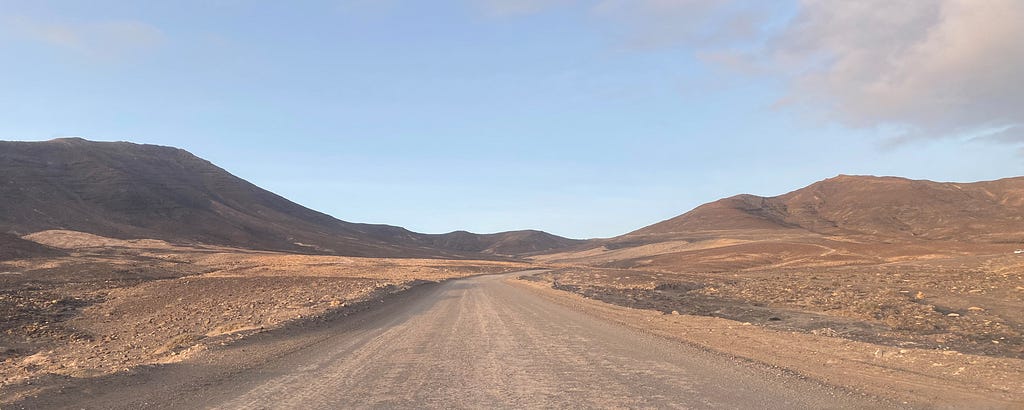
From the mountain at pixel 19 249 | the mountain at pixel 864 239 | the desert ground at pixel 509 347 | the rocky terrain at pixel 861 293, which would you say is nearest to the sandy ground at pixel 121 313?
the desert ground at pixel 509 347

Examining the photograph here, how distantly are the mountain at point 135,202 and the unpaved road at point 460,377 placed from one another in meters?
100

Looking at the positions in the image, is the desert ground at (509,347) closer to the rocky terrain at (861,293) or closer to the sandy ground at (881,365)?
the sandy ground at (881,365)

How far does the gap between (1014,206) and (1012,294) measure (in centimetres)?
19284

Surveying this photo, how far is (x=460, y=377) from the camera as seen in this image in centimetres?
967

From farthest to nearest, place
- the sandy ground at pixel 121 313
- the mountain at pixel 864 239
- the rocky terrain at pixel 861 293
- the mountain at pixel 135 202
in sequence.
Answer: the mountain at pixel 135 202, the mountain at pixel 864 239, the rocky terrain at pixel 861 293, the sandy ground at pixel 121 313

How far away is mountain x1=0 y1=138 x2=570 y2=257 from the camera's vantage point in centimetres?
10325

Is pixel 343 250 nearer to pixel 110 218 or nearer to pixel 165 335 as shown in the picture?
pixel 110 218

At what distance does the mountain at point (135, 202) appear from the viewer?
10325 cm

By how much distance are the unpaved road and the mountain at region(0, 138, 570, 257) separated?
100 meters

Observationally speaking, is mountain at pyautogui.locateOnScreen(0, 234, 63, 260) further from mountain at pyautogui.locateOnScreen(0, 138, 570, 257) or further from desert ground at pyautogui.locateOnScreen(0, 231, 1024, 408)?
desert ground at pyautogui.locateOnScreen(0, 231, 1024, 408)

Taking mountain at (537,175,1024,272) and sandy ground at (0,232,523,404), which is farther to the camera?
mountain at (537,175,1024,272)

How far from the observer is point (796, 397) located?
8.12 metres

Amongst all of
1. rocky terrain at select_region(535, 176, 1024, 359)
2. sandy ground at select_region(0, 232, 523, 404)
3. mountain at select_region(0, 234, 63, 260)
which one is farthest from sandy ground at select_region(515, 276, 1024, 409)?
mountain at select_region(0, 234, 63, 260)

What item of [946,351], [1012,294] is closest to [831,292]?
[1012,294]
